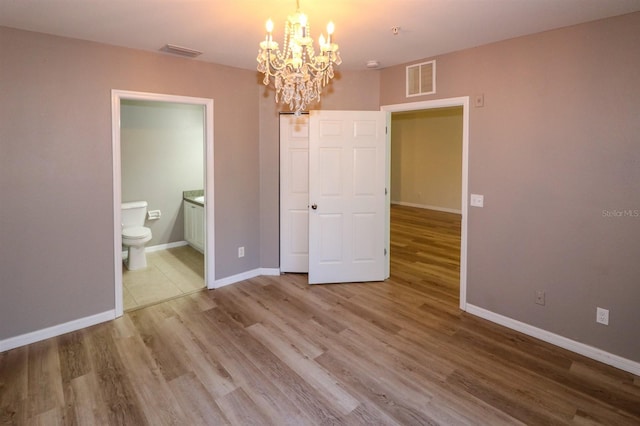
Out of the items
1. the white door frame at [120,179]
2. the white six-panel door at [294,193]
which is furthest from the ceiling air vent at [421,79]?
the white door frame at [120,179]

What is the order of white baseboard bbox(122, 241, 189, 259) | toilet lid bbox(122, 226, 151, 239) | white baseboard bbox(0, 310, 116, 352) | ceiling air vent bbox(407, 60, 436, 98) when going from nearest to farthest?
white baseboard bbox(0, 310, 116, 352), ceiling air vent bbox(407, 60, 436, 98), toilet lid bbox(122, 226, 151, 239), white baseboard bbox(122, 241, 189, 259)

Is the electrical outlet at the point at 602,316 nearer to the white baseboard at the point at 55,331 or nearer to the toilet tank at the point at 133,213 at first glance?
the white baseboard at the point at 55,331

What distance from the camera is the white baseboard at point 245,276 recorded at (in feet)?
13.5

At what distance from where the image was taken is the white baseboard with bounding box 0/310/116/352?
2.80 m

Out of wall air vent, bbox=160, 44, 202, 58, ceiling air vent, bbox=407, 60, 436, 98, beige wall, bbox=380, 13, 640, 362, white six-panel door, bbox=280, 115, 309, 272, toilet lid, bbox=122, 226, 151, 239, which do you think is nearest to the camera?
beige wall, bbox=380, 13, 640, 362

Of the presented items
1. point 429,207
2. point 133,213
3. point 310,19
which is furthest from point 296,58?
point 429,207

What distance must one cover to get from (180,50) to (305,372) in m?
3.04

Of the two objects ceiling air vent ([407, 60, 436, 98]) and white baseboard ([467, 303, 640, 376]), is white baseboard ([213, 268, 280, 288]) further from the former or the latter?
ceiling air vent ([407, 60, 436, 98])

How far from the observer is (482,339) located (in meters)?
2.99

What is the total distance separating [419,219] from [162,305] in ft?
19.8

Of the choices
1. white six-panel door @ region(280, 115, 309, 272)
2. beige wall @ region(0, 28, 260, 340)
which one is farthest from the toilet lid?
white six-panel door @ region(280, 115, 309, 272)

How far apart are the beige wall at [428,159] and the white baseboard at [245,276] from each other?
19.6 ft

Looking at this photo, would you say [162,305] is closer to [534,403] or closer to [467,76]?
[534,403]

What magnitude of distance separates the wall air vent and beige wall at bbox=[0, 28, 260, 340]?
5.6 inches
